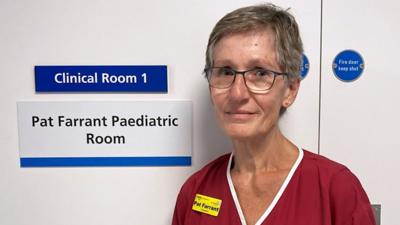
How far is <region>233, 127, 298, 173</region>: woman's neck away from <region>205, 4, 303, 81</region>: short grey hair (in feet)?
0.61

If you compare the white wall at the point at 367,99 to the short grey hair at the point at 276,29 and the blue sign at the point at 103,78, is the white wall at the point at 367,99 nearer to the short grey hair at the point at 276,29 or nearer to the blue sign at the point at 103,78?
the short grey hair at the point at 276,29

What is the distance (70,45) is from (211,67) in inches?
21.0

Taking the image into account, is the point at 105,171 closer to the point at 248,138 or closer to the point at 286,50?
the point at 248,138

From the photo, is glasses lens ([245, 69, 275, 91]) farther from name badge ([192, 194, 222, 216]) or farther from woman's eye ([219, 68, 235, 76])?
name badge ([192, 194, 222, 216])

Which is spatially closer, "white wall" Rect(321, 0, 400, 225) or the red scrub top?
the red scrub top

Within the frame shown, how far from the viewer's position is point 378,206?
3.66ft

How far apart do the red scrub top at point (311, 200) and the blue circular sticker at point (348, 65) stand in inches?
13.0

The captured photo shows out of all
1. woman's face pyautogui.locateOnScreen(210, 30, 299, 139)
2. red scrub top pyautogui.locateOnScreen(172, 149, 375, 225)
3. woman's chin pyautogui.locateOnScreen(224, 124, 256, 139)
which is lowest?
red scrub top pyautogui.locateOnScreen(172, 149, 375, 225)

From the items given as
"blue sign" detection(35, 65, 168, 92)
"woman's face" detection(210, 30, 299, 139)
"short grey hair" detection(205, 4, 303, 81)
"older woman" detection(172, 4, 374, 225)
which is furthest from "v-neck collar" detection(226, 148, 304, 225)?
"blue sign" detection(35, 65, 168, 92)

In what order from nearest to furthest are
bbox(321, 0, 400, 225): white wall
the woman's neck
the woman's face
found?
the woman's face
the woman's neck
bbox(321, 0, 400, 225): white wall

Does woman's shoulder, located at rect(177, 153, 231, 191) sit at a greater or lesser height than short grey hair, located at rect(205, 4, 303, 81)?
lesser

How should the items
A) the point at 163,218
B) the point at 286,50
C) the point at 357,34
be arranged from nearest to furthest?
the point at 286,50
the point at 357,34
the point at 163,218

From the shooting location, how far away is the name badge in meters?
0.94

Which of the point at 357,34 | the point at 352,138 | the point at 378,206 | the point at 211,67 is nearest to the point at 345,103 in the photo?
the point at 352,138
